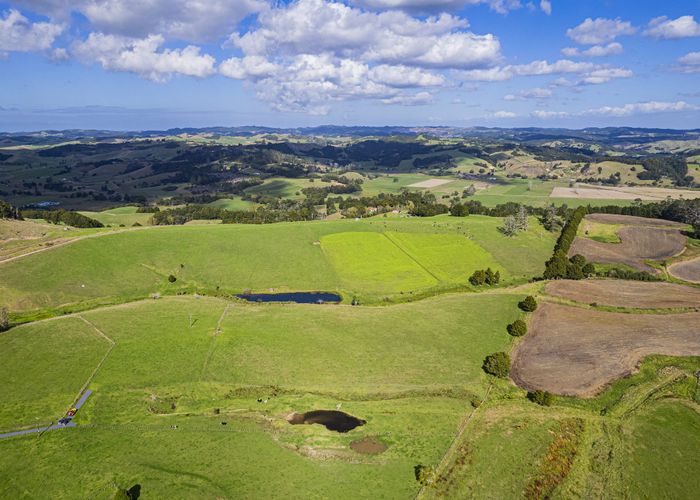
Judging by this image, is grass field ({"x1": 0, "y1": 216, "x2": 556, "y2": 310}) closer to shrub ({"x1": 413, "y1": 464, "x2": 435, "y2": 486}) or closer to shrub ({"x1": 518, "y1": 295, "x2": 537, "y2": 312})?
shrub ({"x1": 518, "y1": 295, "x2": 537, "y2": 312})

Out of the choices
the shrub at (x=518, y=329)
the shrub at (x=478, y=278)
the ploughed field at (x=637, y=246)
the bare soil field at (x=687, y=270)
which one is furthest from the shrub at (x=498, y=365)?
the ploughed field at (x=637, y=246)

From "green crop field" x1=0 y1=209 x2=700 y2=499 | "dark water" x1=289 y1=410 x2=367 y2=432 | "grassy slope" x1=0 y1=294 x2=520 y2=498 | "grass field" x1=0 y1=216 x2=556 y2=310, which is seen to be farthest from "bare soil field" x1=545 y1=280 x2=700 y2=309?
"dark water" x1=289 y1=410 x2=367 y2=432

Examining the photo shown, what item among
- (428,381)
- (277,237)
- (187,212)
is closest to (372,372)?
(428,381)

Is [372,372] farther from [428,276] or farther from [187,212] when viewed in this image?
[187,212]

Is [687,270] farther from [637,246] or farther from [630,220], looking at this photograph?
[630,220]

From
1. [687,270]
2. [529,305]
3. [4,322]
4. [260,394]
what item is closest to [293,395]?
[260,394]

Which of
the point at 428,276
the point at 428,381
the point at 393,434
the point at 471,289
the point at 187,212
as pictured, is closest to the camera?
the point at 393,434

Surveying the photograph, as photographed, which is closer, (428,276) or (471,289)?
(471,289)
